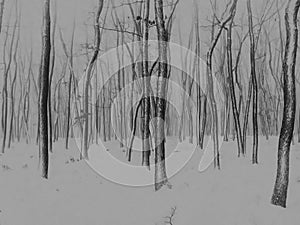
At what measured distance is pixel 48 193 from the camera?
29.9 ft

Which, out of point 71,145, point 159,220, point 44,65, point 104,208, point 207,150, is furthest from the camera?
point 71,145

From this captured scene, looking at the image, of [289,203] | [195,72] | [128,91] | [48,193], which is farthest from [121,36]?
[289,203]

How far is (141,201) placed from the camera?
8633 millimetres

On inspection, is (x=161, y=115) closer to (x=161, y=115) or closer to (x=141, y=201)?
(x=161, y=115)

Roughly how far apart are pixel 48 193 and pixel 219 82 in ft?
58.5

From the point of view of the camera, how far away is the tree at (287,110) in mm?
7766

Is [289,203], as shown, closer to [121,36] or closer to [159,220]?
[159,220]

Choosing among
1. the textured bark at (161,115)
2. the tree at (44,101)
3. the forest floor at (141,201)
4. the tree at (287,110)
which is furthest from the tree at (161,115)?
the tree at (44,101)

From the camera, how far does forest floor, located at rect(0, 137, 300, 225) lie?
7.39 metres

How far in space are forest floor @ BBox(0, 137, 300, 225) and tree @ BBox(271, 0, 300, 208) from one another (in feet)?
1.45

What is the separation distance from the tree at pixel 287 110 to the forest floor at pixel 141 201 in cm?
44

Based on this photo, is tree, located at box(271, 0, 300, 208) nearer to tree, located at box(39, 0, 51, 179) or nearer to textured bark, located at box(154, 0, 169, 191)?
textured bark, located at box(154, 0, 169, 191)

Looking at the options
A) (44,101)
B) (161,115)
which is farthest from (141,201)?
(44,101)

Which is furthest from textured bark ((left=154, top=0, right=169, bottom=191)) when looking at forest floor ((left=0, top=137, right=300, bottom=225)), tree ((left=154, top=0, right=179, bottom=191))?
forest floor ((left=0, top=137, right=300, bottom=225))
